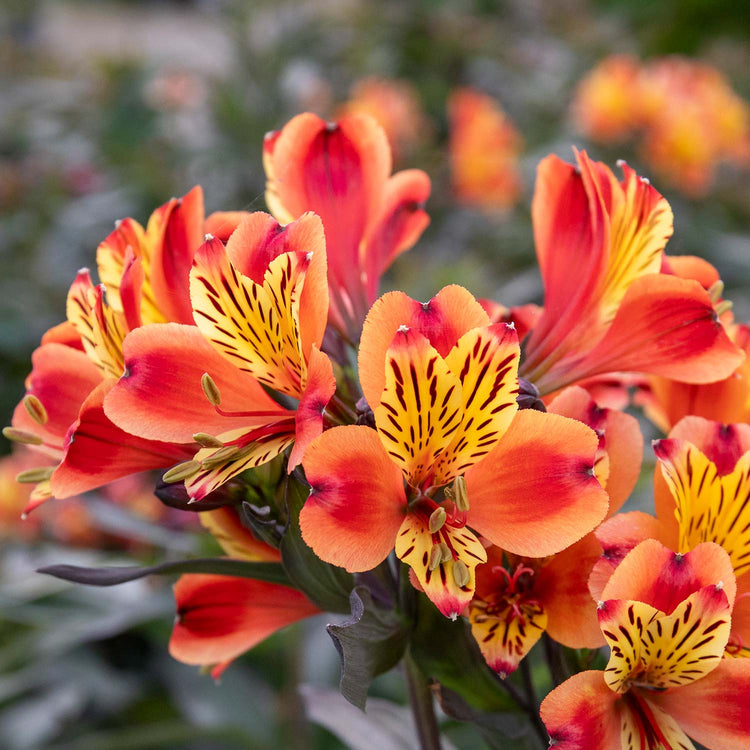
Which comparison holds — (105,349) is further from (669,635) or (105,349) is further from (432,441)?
(669,635)

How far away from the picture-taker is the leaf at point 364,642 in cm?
34

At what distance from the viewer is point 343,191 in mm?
466

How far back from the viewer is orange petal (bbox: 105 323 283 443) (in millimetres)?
363

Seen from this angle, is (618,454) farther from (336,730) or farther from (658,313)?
(336,730)

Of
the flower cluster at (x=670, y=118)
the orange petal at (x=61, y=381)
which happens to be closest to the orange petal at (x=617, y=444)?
A: the orange petal at (x=61, y=381)

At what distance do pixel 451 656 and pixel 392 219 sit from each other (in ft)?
0.83

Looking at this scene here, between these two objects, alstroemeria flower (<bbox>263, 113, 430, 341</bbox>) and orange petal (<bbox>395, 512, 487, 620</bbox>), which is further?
alstroemeria flower (<bbox>263, 113, 430, 341</bbox>)

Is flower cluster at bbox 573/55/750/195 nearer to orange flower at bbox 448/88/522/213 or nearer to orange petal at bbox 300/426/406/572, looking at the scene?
orange flower at bbox 448/88/522/213

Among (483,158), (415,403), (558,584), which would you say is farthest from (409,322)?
(483,158)

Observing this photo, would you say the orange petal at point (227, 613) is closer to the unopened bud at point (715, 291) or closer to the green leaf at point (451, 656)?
the green leaf at point (451, 656)

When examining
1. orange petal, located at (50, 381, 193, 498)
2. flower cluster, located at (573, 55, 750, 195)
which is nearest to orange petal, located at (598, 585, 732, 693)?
orange petal, located at (50, 381, 193, 498)

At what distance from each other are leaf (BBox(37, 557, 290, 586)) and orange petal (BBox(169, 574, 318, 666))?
46mm

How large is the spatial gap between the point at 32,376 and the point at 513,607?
27 cm

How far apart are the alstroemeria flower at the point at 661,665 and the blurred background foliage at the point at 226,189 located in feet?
0.87
